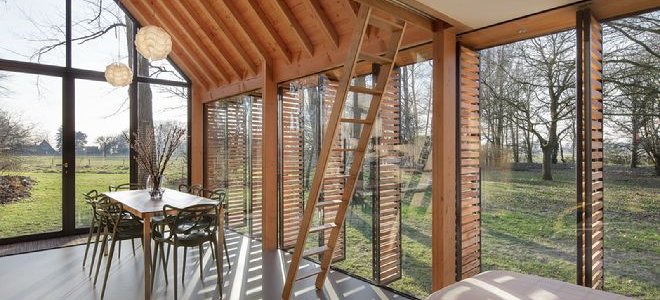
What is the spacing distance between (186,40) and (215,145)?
1627 millimetres

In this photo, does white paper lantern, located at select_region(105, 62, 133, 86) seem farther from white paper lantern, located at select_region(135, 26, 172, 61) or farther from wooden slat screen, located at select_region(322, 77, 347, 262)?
wooden slat screen, located at select_region(322, 77, 347, 262)

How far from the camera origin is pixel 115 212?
12.8 ft

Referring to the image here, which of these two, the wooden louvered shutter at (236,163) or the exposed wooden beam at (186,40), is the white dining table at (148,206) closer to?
the wooden louvered shutter at (236,163)

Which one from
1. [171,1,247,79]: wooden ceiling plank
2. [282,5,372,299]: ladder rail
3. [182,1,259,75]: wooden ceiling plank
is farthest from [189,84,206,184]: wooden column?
[282,5,372,299]: ladder rail

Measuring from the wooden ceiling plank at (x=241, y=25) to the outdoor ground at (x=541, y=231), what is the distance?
83.3 inches

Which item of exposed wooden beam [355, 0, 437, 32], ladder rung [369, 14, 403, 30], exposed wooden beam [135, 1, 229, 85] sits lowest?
ladder rung [369, 14, 403, 30]

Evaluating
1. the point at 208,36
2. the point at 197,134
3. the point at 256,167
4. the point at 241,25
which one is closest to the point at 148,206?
the point at 256,167

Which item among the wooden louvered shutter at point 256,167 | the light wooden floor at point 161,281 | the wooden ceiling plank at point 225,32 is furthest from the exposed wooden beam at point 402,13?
the wooden louvered shutter at point 256,167

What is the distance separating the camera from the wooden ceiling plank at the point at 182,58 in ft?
18.9

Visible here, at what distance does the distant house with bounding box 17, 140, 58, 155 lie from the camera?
17.3ft

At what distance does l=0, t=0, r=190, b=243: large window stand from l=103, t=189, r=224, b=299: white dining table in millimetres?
1782

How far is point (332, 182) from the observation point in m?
4.15

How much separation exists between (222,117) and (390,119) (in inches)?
133

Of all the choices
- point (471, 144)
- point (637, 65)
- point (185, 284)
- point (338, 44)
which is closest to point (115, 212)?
point (185, 284)
